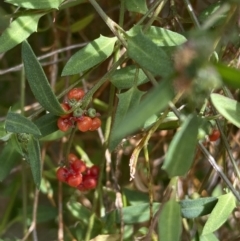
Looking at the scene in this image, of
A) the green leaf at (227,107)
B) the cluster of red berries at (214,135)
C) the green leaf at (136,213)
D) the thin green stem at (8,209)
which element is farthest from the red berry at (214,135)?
the thin green stem at (8,209)

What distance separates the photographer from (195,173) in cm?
102

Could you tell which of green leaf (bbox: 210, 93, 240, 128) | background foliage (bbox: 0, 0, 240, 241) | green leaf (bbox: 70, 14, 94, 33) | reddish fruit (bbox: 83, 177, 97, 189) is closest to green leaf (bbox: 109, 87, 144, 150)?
background foliage (bbox: 0, 0, 240, 241)

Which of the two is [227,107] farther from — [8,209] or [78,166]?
[8,209]

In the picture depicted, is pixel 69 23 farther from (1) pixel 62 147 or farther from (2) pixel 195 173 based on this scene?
(2) pixel 195 173

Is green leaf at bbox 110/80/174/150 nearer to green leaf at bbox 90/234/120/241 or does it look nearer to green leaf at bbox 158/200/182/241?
green leaf at bbox 158/200/182/241

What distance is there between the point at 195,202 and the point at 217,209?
30 mm

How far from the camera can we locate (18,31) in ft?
2.19

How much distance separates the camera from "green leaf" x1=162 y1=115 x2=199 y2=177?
1.47ft

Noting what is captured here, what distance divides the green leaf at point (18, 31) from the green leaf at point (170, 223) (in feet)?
0.90

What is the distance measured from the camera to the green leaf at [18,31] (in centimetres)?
65

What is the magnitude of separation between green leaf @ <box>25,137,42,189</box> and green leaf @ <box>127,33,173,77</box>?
16 cm

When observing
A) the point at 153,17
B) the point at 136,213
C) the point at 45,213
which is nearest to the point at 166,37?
the point at 153,17

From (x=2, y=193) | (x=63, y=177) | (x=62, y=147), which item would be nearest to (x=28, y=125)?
(x=63, y=177)

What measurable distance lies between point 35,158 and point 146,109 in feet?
0.83
